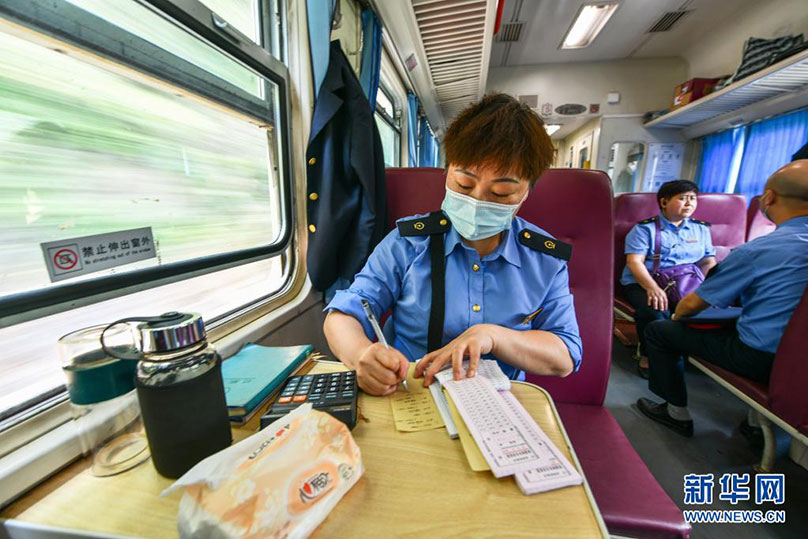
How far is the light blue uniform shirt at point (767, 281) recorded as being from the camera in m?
1.47

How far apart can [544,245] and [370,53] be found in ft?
5.92

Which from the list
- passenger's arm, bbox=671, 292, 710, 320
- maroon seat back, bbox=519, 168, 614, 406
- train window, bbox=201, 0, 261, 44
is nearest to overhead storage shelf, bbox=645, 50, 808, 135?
passenger's arm, bbox=671, 292, 710, 320

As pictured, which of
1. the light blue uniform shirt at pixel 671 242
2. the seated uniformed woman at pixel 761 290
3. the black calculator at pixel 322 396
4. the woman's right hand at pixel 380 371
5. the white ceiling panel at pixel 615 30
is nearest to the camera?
the black calculator at pixel 322 396

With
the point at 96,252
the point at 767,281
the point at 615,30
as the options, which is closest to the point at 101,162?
the point at 96,252

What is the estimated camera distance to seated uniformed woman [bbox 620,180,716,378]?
258cm

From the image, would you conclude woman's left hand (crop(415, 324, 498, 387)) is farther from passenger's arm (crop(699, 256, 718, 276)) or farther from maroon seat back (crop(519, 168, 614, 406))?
passenger's arm (crop(699, 256, 718, 276))

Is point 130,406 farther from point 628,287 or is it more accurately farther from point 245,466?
point 628,287

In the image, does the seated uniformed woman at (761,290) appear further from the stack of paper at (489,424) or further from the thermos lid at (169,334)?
the thermos lid at (169,334)

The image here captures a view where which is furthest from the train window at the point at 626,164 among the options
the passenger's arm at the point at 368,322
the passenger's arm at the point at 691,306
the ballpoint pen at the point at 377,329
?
the ballpoint pen at the point at 377,329

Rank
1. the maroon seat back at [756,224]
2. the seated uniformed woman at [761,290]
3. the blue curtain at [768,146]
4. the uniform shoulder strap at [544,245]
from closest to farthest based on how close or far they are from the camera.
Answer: the uniform shoulder strap at [544,245] → the seated uniformed woman at [761,290] → the maroon seat back at [756,224] → the blue curtain at [768,146]

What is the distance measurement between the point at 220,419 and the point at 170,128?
2.96ft

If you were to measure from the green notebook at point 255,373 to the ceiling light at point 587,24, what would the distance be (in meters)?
5.06

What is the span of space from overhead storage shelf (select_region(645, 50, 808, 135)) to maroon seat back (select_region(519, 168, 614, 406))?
2.99 m

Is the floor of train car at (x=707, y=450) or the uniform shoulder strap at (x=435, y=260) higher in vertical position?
the uniform shoulder strap at (x=435, y=260)
